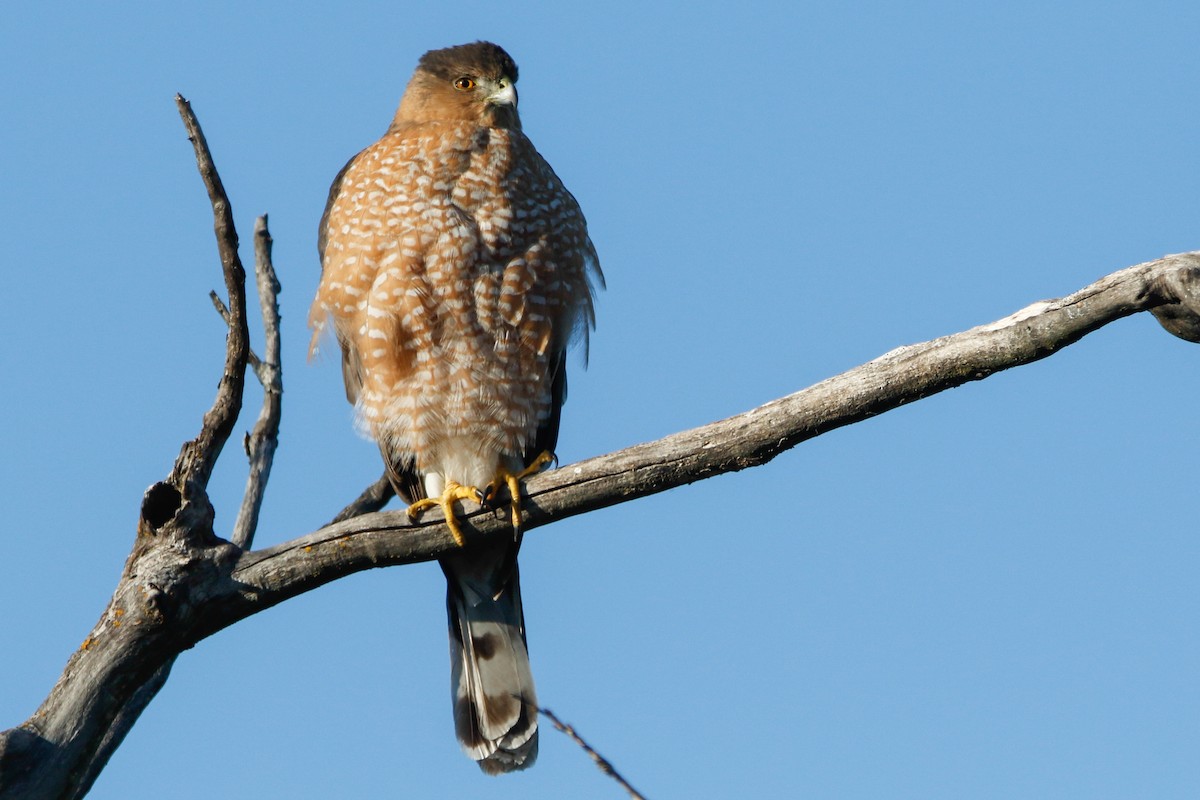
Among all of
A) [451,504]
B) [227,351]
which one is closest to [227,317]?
[227,351]

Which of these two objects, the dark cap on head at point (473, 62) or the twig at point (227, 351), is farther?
the dark cap on head at point (473, 62)

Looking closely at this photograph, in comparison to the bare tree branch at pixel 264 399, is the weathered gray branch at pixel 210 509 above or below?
below

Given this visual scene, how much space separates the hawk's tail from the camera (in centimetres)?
518

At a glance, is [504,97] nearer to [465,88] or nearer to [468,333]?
[465,88]

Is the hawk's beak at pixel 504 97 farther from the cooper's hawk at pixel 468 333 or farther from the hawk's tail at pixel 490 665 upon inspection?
the hawk's tail at pixel 490 665

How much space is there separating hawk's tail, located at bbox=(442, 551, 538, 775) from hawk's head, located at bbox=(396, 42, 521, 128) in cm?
193

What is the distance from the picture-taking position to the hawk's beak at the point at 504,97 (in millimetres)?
5910

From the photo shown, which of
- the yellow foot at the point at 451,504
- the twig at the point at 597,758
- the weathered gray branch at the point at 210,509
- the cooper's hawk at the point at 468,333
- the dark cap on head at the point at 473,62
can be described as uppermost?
the dark cap on head at the point at 473,62

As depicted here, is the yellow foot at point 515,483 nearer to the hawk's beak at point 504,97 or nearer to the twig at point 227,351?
the twig at point 227,351

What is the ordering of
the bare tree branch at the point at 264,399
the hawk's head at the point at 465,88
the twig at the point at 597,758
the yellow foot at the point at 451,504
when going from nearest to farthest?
the twig at the point at 597,758
the yellow foot at the point at 451,504
the bare tree branch at the point at 264,399
the hawk's head at the point at 465,88

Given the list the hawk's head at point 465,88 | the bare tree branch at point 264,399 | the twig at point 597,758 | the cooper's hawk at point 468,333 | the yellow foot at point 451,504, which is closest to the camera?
the twig at point 597,758

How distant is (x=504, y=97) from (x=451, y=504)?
2.20 meters

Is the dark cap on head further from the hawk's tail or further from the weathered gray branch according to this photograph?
the weathered gray branch

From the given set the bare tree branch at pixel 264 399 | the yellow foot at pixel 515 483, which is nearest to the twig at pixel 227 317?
the bare tree branch at pixel 264 399
